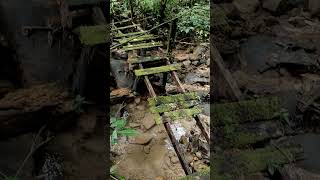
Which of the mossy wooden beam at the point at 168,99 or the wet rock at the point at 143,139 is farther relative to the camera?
the wet rock at the point at 143,139

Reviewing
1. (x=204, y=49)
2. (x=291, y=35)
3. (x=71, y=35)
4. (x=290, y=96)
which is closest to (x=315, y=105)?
(x=290, y=96)

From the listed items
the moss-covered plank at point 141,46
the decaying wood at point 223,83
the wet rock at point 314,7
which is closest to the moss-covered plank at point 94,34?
the decaying wood at point 223,83

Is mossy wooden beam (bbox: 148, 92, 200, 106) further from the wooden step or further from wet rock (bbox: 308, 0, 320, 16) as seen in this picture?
wet rock (bbox: 308, 0, 320, 16)

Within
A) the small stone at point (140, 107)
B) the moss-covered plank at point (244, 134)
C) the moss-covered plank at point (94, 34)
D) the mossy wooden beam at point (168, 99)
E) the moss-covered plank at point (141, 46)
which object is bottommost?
the small stone at point (140, 107)

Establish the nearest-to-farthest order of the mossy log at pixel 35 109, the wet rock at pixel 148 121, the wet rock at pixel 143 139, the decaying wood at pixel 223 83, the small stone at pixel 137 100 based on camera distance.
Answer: the mossy log at pixel 35 109, the decaying wood at pixel 223 83, the wet rock at pixel 143 139, the wet rock at pixel 148 121, the small stone at pixel 137 100

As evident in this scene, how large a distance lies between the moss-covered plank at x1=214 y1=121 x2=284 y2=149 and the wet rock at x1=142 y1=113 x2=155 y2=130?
2074mm

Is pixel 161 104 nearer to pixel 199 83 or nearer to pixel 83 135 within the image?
pixel 83 135

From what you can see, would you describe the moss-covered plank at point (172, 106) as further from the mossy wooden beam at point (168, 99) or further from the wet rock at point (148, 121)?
the wet rock at point (148, 121)

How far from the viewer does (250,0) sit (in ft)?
19.4

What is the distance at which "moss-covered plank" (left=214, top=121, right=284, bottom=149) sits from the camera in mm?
3916

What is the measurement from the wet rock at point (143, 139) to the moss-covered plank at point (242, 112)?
1.67 metres

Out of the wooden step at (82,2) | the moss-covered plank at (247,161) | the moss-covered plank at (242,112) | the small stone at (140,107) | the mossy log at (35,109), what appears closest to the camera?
the moss-covered plank at (247,161)

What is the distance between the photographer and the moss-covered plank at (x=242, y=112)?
4.10 m

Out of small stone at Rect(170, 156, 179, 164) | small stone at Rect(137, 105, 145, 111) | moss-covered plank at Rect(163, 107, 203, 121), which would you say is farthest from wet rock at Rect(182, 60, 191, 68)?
small stone at Rect(170, 156, 179, 164)
